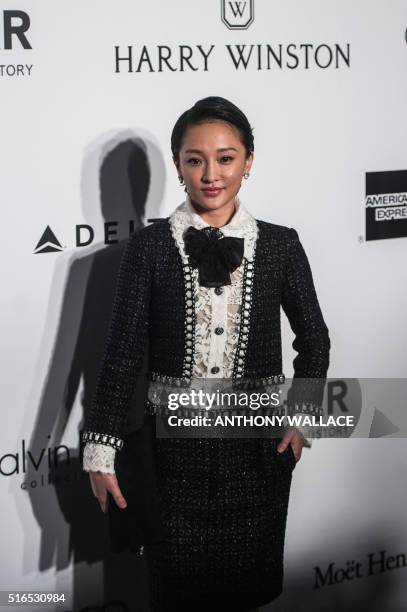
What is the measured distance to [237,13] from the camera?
2461 mm

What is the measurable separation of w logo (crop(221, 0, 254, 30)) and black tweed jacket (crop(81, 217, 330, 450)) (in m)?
0.62

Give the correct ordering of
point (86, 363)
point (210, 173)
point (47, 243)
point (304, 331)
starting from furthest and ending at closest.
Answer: point (86, 363) → point (47, 243) → point (304, 331) → point (210, 173)

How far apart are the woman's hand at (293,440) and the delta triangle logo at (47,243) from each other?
747 millimetres

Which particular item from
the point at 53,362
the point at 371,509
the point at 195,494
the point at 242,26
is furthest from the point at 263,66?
the point at 371,509

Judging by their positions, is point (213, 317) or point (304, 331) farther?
point (304, 331)

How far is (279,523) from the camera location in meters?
2.19

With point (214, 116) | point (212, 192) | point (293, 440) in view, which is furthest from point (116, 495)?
point (214, 116)

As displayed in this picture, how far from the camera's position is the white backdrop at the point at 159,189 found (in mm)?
2373

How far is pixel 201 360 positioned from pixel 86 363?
0.54 meters

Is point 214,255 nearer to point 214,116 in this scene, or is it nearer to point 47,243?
point 214,116

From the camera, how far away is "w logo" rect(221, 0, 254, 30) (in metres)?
2.45

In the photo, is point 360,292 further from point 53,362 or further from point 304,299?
point 53,362

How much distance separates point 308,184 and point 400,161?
0.29 metres

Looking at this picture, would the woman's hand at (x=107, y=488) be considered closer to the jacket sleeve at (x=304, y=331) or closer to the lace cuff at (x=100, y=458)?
the lace cuff at (x=100, y=458)
